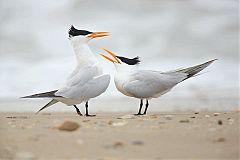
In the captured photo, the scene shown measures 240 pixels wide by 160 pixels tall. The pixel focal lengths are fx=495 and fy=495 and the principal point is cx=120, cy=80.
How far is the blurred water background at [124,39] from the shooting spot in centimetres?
892

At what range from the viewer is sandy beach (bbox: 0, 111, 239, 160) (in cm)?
263

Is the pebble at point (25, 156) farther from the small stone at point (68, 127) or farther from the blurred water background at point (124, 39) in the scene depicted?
the blurred water background at point (124, 39)

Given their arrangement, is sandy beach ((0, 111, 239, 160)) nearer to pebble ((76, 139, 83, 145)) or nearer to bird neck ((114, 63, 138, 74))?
pebble ((76, 139, 83, 145))

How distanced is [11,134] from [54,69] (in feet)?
21.5

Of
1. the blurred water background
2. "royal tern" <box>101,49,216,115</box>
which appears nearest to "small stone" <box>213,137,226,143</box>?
"royal tern" <box>101,49,216,115</box>

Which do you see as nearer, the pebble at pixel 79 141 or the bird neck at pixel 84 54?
the pebble at pixel 79 141

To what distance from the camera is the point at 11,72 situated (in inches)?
376

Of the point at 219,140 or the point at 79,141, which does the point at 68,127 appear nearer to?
A: the point at 79,141

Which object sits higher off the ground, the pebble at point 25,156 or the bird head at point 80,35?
the bird head at point 80,35

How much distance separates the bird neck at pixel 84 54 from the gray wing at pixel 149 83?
50 centimetres

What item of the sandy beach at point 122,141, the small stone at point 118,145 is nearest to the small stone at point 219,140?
the sandy beach at point 122,141

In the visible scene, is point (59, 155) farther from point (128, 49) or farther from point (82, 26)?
point (82, 26)

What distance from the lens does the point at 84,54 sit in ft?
17.8

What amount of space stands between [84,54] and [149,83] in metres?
0.82
